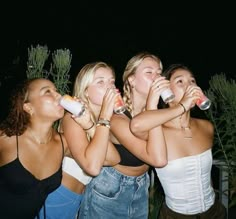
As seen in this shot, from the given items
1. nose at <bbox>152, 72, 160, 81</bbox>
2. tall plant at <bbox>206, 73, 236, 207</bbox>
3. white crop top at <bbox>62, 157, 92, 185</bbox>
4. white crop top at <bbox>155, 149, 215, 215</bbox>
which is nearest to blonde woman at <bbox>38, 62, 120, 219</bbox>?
white crop top at <bbox>62, 157, 92, 185</bbox>

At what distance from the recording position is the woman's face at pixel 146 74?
223cm

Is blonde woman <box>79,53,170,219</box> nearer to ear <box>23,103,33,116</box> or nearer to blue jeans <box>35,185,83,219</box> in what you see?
blue jeans <box>35,185,83,219</box>

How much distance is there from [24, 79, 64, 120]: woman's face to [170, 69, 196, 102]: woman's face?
89 cm

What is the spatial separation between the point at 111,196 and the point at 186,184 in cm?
55

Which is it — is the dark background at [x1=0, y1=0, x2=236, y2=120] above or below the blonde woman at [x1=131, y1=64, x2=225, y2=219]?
above

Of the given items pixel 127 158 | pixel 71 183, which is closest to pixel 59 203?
pixel 71 183

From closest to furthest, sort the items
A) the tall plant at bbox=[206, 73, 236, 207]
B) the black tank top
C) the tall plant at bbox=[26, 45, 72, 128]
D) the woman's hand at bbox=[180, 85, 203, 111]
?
the black tank top
the woman's hand at bbox=[180, 85, 203, 111]
the tall plant at bbox=[206, 73, 236, 207]
the tall plant at bbox=[26, 45, 72, 128]

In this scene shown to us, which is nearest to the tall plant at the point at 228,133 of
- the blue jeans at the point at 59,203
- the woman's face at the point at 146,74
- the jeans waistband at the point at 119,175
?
the woman's face at the point at 146,74

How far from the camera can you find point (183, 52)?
15.3 m

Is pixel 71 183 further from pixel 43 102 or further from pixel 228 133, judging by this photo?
pixel 228 133

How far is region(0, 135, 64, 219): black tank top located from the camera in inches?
70.9

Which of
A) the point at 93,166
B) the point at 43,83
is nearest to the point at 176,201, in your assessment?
the point at 93,166

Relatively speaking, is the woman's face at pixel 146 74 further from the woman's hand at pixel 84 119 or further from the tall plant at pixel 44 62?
the tall plant at pixel 44 62

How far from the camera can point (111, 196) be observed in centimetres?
204
